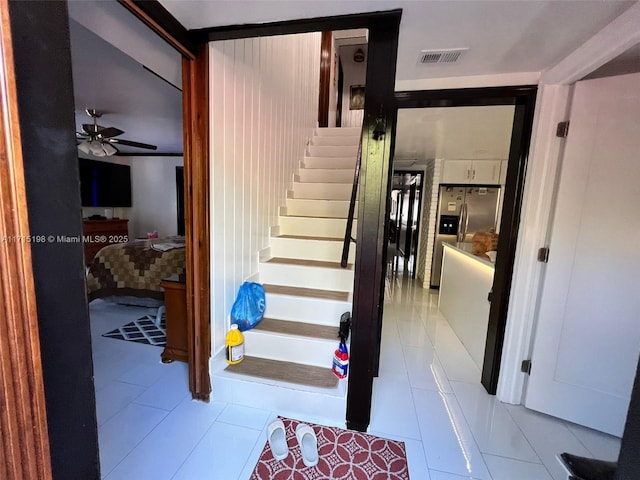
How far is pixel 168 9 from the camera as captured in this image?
1.25 m

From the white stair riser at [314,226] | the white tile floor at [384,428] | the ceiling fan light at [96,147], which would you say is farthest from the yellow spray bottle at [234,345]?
the ceiling fan light at [96,147]

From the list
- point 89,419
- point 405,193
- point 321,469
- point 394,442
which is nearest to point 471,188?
point 405,193

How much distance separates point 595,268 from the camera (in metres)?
1.59

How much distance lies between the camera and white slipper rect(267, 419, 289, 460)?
4.65 ft

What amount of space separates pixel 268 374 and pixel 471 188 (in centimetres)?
425

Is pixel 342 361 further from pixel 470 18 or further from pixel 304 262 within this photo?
pixel 470 18

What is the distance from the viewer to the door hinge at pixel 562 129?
5.36 ft

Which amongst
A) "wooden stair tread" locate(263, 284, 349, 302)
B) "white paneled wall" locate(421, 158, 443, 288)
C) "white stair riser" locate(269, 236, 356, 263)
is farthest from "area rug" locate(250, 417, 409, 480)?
"white paneled wall" locate(421, 158, 443, 288)

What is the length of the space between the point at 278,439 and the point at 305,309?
84 centimetres

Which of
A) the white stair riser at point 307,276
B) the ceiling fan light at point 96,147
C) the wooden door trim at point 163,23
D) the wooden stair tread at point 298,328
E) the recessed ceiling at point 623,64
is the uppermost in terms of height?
the recessed ceiling at point 623,64

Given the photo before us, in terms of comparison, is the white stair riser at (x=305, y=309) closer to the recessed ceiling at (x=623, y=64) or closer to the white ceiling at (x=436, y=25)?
the white ceiling at (x=436, y=25)

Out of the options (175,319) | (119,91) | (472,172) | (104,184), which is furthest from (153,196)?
(472,172)

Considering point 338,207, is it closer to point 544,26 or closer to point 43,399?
point 544,26

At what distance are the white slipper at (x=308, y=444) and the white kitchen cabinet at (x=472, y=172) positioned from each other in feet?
13.8
